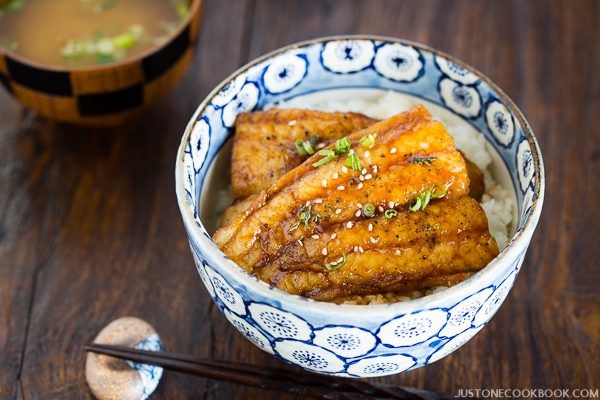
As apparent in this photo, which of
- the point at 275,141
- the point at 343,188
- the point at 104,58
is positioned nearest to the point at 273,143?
the point at 275,141

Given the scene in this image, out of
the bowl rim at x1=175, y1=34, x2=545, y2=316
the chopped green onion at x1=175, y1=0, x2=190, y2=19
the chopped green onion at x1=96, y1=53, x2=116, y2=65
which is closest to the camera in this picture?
the bowl rim at x1=175, y1=34, x2=545, y2=316

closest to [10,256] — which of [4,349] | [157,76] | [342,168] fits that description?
[4,349]

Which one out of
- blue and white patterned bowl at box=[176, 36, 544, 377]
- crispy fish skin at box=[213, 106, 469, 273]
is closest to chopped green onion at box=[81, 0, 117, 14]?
blue and white patterned bowl at box=[176, 36, 544, 377]

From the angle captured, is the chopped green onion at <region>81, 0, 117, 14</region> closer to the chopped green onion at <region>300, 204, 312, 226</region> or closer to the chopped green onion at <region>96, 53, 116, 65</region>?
the chopped green onion at <region>96, 53, 116, 65</region>

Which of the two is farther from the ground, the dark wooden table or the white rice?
the white rice

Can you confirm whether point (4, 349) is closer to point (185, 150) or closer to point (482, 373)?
point (185, 150)

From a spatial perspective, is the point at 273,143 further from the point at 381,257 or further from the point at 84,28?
the point at 84,28

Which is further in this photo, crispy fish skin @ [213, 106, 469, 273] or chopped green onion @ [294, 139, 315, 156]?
chopped green onion @ [294, 139, 315, 156]
